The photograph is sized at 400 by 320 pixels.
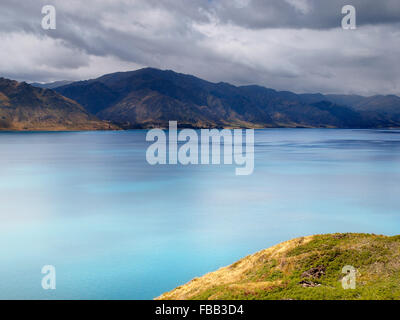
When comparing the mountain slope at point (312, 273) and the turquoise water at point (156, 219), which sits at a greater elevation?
the mountain slope at point (312, 273)

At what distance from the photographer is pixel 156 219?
40250 mm

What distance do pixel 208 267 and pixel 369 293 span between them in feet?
45.8

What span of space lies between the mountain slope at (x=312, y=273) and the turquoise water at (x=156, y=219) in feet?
18.9

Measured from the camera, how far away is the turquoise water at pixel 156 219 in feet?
82.6

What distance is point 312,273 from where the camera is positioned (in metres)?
17.7

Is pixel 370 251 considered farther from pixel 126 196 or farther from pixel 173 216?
pixel 126 196

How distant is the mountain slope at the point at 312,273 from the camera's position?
1547cm

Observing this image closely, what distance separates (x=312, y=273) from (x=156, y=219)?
24.8 metres

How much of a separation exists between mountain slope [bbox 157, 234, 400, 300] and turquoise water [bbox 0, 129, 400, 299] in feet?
18.9

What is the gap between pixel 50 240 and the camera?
3275 centimetres

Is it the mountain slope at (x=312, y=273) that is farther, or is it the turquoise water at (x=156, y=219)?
the turquoise water at (x=156, y=219)

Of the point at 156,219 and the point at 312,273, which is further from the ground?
the point at 312,273

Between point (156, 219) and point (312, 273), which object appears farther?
point (156, 219)
